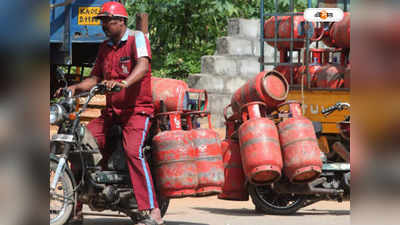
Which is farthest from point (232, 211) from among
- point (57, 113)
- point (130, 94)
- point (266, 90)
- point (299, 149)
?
point (57, 113)

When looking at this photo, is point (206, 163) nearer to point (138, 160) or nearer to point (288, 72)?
point (138, 160)

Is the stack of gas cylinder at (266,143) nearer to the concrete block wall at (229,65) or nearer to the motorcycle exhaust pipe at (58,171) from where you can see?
the motorcycle exhaust pipe at (58,171)

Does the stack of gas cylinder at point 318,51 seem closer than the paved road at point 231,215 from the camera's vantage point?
No

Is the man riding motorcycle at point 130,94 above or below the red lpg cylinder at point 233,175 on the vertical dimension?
above

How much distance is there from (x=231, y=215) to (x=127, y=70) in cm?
276

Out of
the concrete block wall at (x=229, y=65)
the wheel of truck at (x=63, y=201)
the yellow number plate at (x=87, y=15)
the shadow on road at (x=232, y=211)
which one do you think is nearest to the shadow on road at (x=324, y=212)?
the shadow on road at (x=232, y=211)

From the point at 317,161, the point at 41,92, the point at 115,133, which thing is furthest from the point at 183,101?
the point at 41,92

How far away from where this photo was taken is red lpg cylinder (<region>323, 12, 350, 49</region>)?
8938 millimetres

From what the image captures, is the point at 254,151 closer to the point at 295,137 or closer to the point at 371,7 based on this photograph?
the point at 295,137

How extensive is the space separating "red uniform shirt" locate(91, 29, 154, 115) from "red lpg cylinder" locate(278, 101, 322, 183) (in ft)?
5.98

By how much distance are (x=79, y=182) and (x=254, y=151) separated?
1960 mm

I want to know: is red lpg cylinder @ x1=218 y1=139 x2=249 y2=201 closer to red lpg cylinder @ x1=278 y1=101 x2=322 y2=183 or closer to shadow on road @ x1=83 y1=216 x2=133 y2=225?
red lpg cylinder @ x1=278 y1=101 x2=322 y2=183

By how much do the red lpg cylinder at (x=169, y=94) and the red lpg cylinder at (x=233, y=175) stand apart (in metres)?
1.42

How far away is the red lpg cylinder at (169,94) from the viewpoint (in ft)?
19.5
